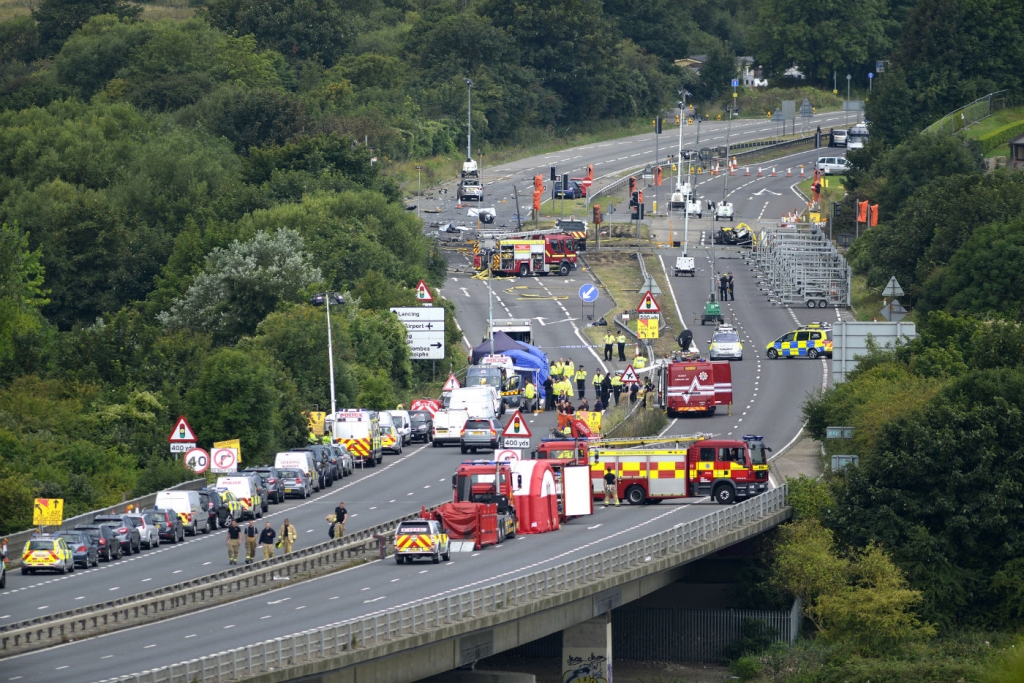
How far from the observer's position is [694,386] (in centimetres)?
7512

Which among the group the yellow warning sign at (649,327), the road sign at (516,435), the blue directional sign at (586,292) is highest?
the blue directional sign at (586,292)

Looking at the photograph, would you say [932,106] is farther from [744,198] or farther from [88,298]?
[88,298]

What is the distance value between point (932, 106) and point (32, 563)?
106060mm

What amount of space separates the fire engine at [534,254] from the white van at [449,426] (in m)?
38.8

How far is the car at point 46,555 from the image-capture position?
162 feet

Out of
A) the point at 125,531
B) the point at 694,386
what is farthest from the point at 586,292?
the point at 125,531

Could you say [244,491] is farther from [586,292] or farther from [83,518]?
[586,292]

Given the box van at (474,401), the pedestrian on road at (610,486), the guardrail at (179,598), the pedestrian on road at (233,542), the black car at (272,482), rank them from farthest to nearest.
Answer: the box van at (474,401) → the black car at (272,482) → the pedestrian on road at (610,486) → the pedestrian on road at (233,542) → the guardrail at (179,598)

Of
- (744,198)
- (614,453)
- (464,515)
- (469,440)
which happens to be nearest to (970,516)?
(614,453)

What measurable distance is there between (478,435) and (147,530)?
18.4m

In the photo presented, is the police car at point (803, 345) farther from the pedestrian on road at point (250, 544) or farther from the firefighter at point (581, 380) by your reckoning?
the pedestrian on road at point (250, 544)

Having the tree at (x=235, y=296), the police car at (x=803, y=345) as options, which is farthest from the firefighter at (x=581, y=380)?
the tree at (x=235, y=296)

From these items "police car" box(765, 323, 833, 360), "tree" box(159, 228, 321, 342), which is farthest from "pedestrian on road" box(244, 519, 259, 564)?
"police car" box(765, 323, 833, 360)

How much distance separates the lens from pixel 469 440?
229 ft
